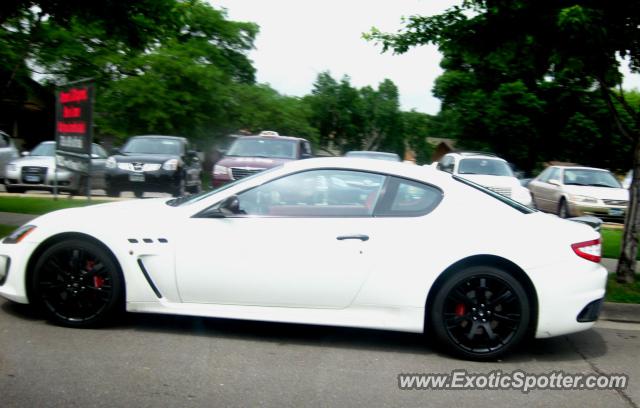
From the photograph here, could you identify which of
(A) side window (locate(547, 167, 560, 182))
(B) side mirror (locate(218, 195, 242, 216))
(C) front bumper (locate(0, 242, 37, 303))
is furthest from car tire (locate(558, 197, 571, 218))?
(C) front bumper (locate(0, 242, 37, 303))

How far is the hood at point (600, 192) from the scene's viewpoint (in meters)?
16.8

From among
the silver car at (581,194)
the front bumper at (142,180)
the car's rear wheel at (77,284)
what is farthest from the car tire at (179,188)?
the car's rear wheel at (77,284)

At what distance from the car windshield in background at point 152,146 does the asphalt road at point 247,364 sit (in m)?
11.2

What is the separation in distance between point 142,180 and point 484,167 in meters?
8.46

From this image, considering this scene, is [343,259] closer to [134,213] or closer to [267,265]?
[267,265]

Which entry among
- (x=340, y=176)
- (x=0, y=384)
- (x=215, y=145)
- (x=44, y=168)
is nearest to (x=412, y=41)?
(x=340, y=176)

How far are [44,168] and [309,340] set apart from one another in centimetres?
1373

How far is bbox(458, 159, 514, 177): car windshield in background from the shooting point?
56.5 ft

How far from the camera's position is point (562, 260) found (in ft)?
16.6

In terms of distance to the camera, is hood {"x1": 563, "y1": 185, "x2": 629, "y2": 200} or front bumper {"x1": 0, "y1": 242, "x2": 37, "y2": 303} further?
hood {"x1": 563, "y1": 185, "x2": 629, "y2": 200}

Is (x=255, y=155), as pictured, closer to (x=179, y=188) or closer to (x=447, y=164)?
(x=179, y=188)

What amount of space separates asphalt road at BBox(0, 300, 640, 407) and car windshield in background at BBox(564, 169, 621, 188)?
12593 mm

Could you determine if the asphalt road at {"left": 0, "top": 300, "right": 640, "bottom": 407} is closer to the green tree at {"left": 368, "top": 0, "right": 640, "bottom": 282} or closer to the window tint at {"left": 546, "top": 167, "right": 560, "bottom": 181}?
the green tree at {"left": 368, "top": 0, "right": 640, "bottom": 282}

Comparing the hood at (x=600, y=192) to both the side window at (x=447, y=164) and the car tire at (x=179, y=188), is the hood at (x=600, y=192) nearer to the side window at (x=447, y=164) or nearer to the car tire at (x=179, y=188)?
the side window at (x=447, y=164)
